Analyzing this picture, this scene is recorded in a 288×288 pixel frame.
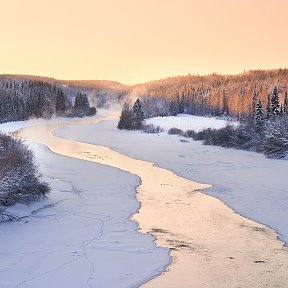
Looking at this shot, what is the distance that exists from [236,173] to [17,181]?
1441cm

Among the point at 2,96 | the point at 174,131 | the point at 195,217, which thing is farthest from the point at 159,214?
the point at 2,96

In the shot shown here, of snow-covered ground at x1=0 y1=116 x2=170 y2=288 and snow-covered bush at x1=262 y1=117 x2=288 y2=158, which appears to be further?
snow-covered bush at x1=262 y1=117 x2=288 y2=158

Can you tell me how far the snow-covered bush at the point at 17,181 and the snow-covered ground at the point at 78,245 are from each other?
0.38 m

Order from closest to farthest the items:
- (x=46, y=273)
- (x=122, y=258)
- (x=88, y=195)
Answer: (x=46, y=273)
(x=122, y=258)
(x=88, y=195)

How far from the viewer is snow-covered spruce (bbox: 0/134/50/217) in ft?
51.2

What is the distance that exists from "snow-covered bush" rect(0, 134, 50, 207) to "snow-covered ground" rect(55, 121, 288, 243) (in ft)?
25.4

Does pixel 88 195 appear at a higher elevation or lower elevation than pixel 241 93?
lower

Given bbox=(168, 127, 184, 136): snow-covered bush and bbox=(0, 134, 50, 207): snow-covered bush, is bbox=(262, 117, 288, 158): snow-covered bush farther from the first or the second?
bbox=(0, 134, 50, 207): snow-covered bush

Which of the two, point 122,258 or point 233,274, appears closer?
point 233,274

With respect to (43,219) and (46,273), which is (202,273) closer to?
(46,273)

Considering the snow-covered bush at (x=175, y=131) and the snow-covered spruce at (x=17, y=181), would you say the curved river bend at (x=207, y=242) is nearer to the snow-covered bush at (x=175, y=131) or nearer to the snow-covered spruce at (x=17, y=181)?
the snow-covered spruce at (x=17, y=181)

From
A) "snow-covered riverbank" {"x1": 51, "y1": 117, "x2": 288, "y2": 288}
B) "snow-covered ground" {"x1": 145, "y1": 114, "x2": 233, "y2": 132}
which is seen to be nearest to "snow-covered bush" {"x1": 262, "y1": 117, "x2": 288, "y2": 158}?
"snow-covered riverbank" {"x1": 51, "y1": 117, "x2": 288, "y2": 288}

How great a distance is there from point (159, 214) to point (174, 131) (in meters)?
44.5

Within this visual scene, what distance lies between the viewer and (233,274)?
10727 mm
